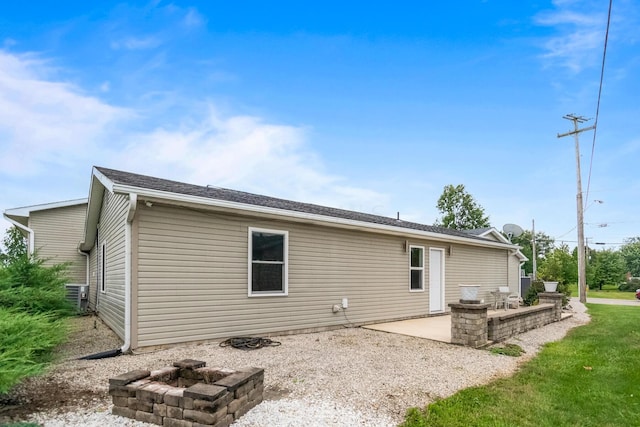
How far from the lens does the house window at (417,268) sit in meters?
10.7

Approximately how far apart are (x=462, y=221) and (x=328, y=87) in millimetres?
21810

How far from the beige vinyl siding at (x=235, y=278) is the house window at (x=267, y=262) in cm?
12

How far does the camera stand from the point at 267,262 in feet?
24.4

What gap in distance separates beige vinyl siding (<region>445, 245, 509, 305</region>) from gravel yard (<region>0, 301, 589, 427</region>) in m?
4.46

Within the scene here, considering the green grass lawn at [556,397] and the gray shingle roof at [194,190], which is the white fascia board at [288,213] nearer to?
the gray shingle roof at [194,190]

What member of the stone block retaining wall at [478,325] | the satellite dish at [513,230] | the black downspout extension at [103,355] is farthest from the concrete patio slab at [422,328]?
the satellite dish at [513,230]

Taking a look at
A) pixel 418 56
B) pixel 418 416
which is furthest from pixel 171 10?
pixel 418 416

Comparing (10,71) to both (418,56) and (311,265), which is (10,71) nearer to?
(311,265)

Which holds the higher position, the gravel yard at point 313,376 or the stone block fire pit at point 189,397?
the stone block fire pit at point 189,397

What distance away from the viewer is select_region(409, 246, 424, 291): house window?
35.2 feet

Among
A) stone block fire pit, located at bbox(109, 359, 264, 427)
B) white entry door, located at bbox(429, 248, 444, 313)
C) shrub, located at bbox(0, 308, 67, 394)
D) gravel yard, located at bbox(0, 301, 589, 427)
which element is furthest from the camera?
white entry door, located at bbox(429, 248, 444, 313)

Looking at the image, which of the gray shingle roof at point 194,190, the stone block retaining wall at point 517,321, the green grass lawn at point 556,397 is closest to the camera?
the green grass lawn at point 556,397

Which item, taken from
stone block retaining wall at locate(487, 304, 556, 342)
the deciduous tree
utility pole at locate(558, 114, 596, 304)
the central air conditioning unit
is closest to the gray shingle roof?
stone block retaining wall at locate(487, 304, 556, 342)

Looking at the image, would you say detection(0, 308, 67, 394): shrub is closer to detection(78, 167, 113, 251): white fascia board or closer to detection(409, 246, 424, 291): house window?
detection(78, 167, 113, 251): white fascia board
